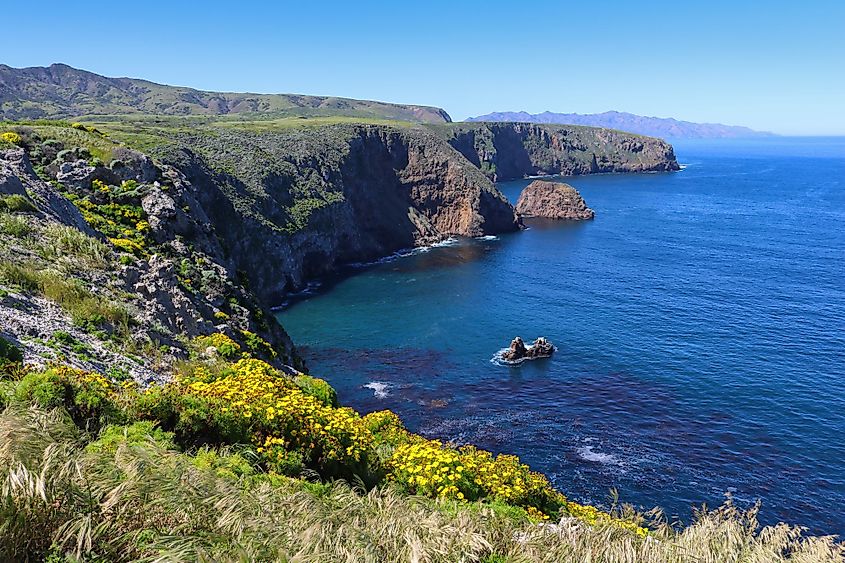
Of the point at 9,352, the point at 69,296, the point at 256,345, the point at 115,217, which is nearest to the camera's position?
the point at 9,352

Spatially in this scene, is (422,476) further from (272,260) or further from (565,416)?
(272,260)

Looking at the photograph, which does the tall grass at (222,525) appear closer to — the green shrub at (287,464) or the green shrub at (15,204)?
the green shrub at (287,464)

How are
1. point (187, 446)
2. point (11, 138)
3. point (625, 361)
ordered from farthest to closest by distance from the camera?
point (625, 361) → point (11, 138) → point (187, 446)

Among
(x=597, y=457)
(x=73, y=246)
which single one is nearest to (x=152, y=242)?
(x=73, y=246)

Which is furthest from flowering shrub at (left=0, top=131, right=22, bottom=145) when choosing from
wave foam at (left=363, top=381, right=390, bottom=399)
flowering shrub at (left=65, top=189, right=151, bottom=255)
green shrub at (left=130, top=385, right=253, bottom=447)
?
wave foam at (left=363, top=381, right=390, bottom=399)

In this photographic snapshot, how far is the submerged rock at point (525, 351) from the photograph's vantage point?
6306 cm

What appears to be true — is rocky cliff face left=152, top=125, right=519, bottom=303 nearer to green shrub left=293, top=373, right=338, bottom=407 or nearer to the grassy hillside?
the grassy hillside

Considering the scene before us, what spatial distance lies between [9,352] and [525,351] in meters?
53.3

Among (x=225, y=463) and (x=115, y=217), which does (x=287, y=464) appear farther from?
(x=115, y=217)

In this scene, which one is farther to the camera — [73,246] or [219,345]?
[73,246]

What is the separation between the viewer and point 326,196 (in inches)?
4284

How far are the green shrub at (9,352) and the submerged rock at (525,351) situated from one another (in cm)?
5171

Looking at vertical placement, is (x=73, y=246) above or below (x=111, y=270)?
above

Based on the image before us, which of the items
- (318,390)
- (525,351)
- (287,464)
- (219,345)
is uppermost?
(287,464)
